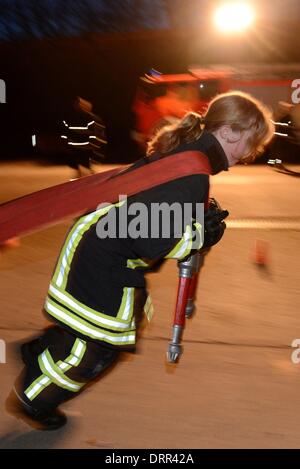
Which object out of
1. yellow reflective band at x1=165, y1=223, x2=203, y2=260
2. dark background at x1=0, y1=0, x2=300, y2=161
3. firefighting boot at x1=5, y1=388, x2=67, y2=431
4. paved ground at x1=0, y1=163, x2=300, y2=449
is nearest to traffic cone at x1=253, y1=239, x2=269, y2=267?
paved ground at x1=0, y1=163, x2=300, y2=449

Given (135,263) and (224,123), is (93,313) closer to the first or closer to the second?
(135,263)

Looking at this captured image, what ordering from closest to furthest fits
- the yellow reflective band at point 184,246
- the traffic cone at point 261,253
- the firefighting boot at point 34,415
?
1. the yellow reflective band at point 184,246
2. the firefighting boot at point 34,415
3. the traffic cone at point 261,253

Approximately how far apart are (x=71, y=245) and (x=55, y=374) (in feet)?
1.91

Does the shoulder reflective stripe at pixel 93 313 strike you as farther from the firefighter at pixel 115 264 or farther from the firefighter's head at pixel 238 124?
the firefighter's head at pixel 238 124

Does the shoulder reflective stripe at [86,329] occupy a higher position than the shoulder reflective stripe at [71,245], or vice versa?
the shoulder reflective stripe at [71,245]

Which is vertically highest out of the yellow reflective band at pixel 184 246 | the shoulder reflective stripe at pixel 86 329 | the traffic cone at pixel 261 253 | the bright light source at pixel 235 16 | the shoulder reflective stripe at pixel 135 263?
the bright light source at pixel 235 16

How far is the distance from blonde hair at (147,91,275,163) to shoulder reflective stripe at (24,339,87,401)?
91cm

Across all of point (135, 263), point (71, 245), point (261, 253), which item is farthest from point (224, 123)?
point (261, 253)

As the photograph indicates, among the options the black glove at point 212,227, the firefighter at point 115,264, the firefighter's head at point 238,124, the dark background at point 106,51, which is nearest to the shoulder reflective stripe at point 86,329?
the firefighter at point 115,264

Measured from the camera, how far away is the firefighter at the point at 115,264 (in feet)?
10.4

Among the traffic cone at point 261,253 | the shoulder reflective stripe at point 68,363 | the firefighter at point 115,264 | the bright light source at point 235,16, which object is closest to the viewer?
the firefighter at point 115,264

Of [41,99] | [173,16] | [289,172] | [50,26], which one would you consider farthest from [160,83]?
[50,26]

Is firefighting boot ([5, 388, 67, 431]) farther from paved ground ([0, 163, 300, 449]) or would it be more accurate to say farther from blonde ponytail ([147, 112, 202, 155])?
blonde ponytail ([147, 112, 202, 155])

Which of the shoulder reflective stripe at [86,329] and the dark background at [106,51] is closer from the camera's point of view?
the shoulder reflective stripe at [86,329]
